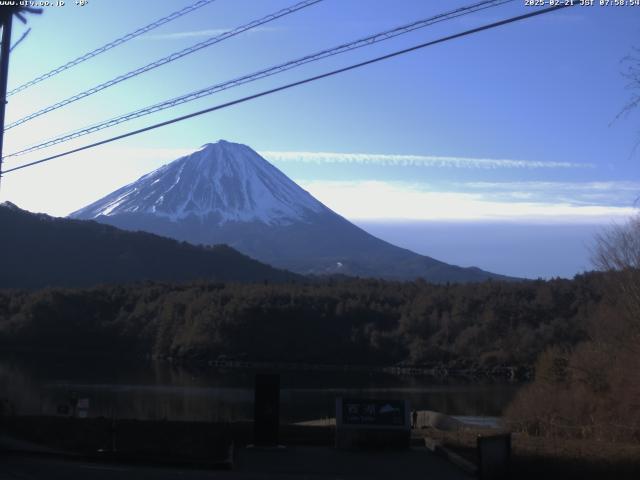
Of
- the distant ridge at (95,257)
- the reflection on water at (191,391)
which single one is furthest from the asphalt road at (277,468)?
the distant ridge at (95,257)

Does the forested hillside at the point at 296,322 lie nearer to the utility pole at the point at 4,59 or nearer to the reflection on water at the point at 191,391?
the reflection on water at the point at 191,391

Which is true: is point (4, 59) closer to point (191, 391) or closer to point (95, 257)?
point (191, 391)

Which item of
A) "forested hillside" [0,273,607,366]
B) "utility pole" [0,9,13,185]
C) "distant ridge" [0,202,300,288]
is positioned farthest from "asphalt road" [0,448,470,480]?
"distant ridge" [0,202,300,288]

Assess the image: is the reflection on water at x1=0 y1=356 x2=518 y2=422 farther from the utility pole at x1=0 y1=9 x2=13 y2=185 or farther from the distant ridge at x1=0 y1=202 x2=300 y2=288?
the distant ridge at x1=0 y1=202 x2=300 y2=288

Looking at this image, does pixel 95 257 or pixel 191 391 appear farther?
pixel 95 257

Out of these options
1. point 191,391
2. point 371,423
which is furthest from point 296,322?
point 371,423

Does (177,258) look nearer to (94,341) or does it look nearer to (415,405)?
(94,341)

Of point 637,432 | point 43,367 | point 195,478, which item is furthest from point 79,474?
point 43,367
